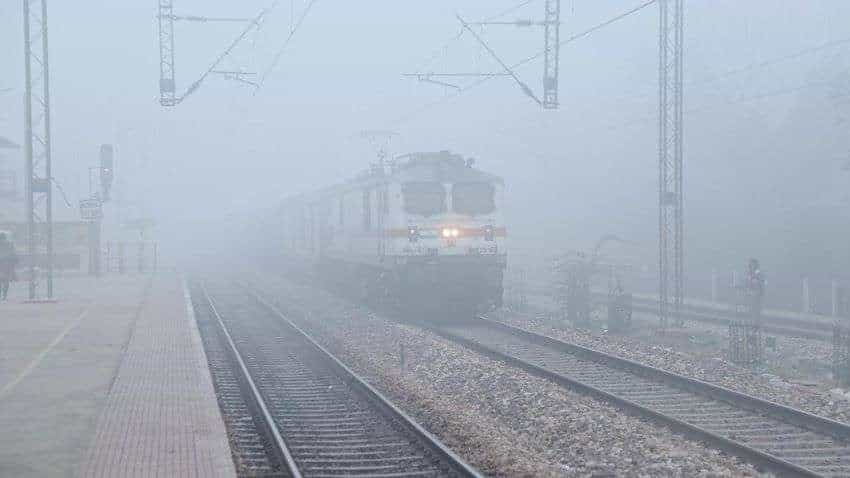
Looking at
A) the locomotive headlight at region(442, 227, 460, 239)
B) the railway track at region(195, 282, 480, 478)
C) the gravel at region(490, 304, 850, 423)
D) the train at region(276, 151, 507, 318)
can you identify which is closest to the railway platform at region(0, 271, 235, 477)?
the railway track at region(195, 282, 480, 478)

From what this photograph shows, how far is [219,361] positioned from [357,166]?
53578 mm

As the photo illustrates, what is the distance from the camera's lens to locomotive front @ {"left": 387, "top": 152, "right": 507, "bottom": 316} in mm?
21031

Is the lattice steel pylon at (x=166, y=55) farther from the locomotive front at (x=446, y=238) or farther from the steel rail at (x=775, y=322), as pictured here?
the steel rail at (x=775, y=322)

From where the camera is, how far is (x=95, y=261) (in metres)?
39.2

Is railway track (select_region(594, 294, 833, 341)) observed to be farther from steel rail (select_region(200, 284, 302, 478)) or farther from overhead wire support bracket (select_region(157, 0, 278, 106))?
overhead wire support bracket (select_region(157, 0, 278, 106))

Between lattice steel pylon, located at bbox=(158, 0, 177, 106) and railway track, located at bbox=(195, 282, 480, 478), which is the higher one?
lattice steel pylon, located at bbox=(158, 0, 177, 106)

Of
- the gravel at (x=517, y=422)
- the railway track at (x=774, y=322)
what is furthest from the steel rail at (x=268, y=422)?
the railway track at (x=774, y=322)

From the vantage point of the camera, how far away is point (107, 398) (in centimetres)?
1148

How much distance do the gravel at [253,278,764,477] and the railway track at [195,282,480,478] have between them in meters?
0.35

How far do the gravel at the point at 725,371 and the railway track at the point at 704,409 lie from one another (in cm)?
64

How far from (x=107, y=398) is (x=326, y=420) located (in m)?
2.68

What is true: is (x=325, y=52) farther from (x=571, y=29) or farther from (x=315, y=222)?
(x=315, y=222)

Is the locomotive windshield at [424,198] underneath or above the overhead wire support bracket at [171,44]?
underneath

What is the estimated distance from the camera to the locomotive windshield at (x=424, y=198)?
21.2m
